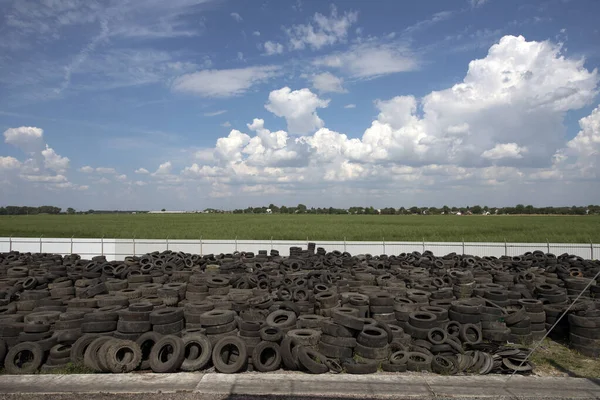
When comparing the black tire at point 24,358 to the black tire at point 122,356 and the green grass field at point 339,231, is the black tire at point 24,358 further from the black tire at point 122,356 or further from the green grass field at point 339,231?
the green grass field at point 339,231

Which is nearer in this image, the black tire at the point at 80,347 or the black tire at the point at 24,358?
the black tire at the point at 24,358

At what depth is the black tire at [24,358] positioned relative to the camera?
8898 mm

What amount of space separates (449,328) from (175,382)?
23.7ft

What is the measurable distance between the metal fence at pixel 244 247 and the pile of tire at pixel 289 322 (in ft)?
29.3

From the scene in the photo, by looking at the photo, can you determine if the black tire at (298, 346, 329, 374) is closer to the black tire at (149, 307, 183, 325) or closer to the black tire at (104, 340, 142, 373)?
the black tire at (104, 340, 142, 373)

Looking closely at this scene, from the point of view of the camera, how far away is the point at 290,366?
9062 millimetres

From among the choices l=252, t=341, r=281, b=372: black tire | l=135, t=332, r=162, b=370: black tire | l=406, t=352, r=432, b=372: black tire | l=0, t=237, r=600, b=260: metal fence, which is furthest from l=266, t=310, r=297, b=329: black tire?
l=0, t=237, r=600, b=260: metal fence

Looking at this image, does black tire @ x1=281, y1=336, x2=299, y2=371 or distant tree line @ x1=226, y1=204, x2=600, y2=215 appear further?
distant tree line @ x1=226, y1=204, x2=600, y2=215

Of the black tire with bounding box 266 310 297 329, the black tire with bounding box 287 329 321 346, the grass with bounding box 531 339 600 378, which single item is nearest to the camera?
the grass with bounding box 531 339 600 378

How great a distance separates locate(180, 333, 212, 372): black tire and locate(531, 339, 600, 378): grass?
7408 mm

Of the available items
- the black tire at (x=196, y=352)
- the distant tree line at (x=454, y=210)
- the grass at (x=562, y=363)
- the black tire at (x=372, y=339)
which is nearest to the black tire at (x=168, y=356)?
the black tire at (x=196, y=352)

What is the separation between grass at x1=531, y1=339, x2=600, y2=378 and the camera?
9.31 metres

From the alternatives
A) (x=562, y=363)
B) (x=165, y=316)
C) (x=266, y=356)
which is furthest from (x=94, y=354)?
(x=562, y=363)

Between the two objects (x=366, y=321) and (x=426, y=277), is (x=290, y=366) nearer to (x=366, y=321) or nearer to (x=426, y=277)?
(x=366, y=321)
